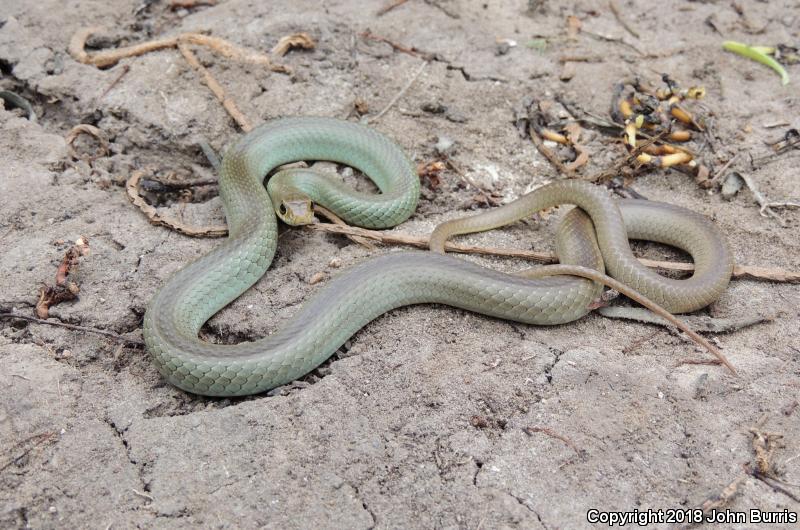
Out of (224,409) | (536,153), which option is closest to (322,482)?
(224,409)

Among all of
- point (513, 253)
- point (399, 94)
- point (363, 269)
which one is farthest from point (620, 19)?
point (363, 269)

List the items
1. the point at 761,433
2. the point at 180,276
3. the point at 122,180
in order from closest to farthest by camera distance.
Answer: the point at 761,433 < the point at 180,276 < the point at 122,180

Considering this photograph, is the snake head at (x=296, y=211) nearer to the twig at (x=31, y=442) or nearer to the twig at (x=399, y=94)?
the twig at (x=399, y=94)

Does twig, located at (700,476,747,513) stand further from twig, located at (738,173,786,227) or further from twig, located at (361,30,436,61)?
twig, located at (361,30,436,61)

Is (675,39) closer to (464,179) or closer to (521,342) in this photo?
(464,179)

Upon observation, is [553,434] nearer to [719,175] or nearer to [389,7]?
[719,175]

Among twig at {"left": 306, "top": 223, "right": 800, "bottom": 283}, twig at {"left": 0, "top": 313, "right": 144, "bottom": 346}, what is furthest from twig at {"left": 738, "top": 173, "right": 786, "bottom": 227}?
twig at {"left": 0, "top": 313, "right": 144, "bottom": 346}
